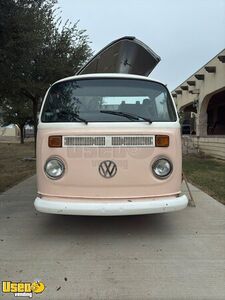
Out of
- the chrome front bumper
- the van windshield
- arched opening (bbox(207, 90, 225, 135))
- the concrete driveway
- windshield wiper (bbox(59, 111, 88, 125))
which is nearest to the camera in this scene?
the concrete driveway

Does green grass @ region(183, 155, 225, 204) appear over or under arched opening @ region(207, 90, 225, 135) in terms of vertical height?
under

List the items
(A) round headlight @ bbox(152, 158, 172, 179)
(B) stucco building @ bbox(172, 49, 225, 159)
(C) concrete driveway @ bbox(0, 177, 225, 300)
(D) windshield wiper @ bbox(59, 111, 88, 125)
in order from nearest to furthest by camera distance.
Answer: (C) concrete driveway @ bbox(0, 177, 225, 300) → (A) round headlight @ bbox(152, 158, 172, 179) → (D) windshield wiper @ bbox(59, 111, 88, 125) → (B) stucco building @ bbox(172, 49, 225, 159)

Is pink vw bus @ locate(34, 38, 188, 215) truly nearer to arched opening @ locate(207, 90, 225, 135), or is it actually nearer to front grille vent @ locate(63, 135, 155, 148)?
front grille vent @ locate(63, 135, 155, 148)

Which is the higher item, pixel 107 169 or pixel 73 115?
pixel 73 115

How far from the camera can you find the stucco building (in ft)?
61.2

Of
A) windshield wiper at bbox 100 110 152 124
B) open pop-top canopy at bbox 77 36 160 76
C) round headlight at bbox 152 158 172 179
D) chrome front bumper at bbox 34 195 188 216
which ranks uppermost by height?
open pop-top canopy at bbox 77 36 160 76

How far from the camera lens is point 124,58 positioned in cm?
861

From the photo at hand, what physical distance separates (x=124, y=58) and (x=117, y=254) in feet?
17.1

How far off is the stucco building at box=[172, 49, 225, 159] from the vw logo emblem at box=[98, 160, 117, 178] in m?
13.5

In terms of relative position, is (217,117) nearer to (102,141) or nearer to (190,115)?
(190,115)

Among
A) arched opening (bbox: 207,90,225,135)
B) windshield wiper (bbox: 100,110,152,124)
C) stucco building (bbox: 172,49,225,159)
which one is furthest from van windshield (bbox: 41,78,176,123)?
arched opening (bbox: 207,90,225,135)

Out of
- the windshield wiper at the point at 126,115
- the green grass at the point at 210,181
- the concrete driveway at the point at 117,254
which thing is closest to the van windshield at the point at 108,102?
the windshield wiper at the point at 126,115

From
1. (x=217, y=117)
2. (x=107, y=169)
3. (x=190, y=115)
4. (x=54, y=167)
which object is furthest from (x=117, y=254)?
(x=190, y=115)

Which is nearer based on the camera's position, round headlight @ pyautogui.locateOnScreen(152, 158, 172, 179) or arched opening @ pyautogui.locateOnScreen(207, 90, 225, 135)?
round headlight @ pyautogui.locateOnScreen(152, 158, 172, 179)
